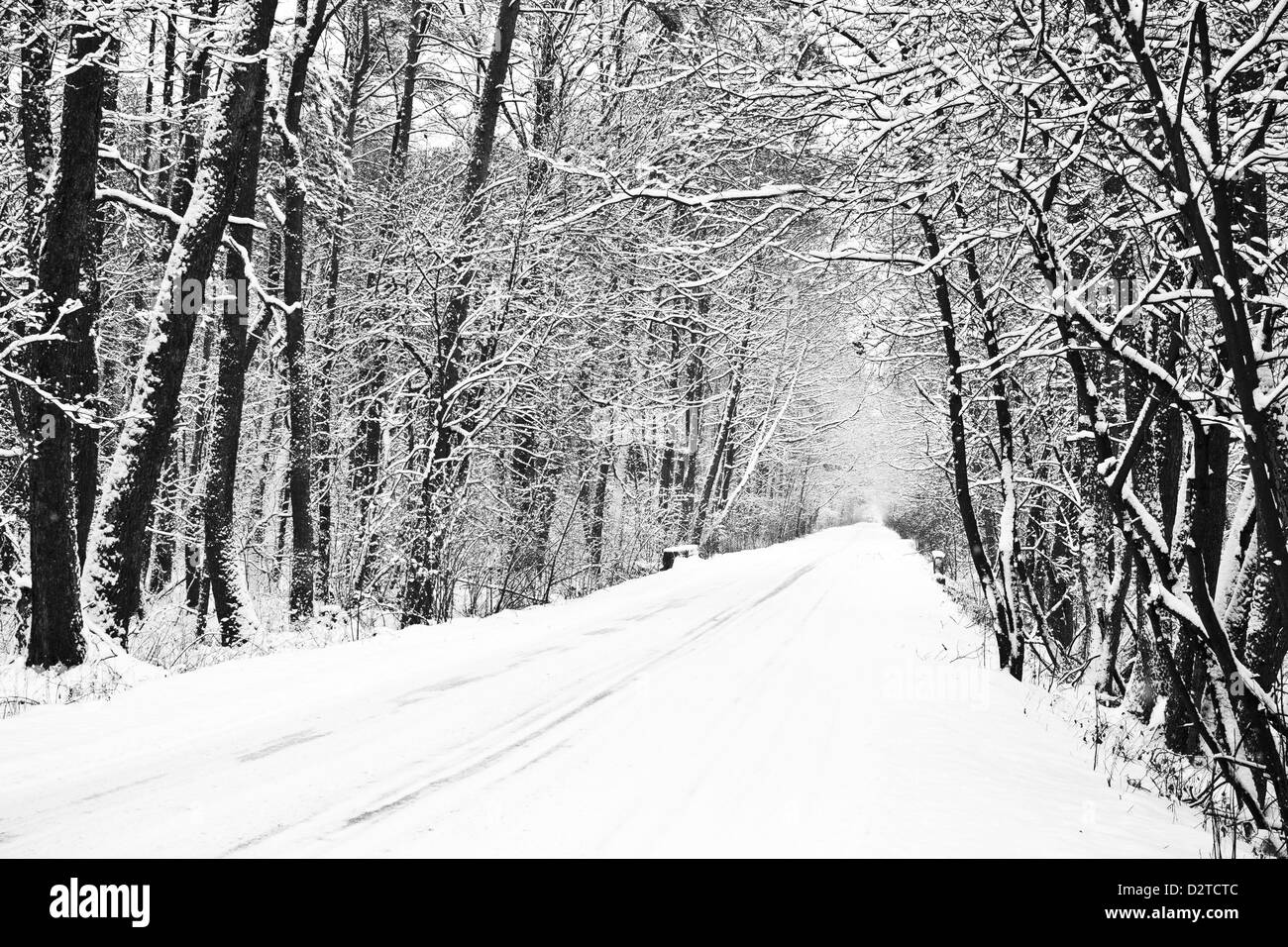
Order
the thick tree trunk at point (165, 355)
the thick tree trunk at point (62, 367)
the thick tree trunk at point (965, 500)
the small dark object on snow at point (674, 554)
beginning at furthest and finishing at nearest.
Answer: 1. the small dark object on snow at point (674, 554)
2. the thick tree trunk at point (965, 500)
3. the thick tree trunk at point (165, 355)
4. the thick tree trunk at point (62, 367)

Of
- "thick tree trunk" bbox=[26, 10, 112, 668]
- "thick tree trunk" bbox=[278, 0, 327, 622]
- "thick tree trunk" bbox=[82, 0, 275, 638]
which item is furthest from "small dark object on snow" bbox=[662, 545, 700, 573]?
"thick tree trunk" bbox=[26, 10, 112, 668]

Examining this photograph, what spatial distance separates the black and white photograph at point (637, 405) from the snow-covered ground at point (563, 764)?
0.13 feet

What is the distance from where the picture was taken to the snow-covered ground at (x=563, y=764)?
12.2 feet

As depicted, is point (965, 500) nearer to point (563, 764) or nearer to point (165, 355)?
point (563, 764)

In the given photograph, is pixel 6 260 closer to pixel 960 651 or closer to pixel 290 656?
pixel 290 656

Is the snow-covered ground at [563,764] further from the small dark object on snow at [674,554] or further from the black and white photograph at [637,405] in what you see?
the small dark object on snow at [674,554]

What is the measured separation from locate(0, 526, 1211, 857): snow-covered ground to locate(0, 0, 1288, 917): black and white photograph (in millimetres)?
40

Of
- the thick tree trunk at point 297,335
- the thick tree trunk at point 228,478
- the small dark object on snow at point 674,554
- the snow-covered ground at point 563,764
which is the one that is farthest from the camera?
the small dark object on snow at point 674,554

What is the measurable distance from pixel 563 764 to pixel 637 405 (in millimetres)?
14419

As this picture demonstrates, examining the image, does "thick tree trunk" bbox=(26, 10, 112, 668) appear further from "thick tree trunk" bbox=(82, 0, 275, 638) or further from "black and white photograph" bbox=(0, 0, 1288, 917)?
"thick tree trunk" bbox=(82, 0, 275, 638)

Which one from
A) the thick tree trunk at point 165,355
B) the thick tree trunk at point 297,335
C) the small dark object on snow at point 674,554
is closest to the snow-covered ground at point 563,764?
the thick tree trunk at point 165,355

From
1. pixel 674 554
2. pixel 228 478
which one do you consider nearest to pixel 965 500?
pixel 228 478

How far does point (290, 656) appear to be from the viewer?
8.52 meters
